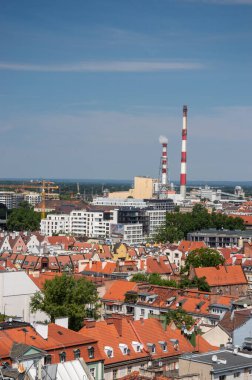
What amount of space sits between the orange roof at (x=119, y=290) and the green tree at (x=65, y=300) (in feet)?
32.3

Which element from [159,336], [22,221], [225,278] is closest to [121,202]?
Result: [22,221]

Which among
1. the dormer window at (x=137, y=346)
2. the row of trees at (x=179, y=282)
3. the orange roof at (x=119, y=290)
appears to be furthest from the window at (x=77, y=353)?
the row of trees at (x=179, y=282)

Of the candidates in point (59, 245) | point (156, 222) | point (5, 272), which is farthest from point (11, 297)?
point (156, 222)

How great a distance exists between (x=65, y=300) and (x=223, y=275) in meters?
26.8

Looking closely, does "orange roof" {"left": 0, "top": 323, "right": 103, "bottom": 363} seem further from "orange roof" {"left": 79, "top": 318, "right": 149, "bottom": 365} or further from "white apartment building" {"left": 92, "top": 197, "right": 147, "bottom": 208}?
"white apartment building" {"left": 92, "top": 197, "right": 147, "bottom": 208}

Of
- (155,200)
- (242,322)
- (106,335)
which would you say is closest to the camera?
(106,335)

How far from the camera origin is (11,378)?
26531mm

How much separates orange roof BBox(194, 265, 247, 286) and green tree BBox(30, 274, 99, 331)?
71.3ft

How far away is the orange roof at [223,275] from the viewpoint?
66.6 m

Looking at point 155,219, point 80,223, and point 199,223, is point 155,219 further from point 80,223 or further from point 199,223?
point 199,223

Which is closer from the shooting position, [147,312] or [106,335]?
[106,335]

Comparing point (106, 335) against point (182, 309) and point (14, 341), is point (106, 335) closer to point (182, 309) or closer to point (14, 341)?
point (14, 341)

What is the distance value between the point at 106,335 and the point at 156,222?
413 feet

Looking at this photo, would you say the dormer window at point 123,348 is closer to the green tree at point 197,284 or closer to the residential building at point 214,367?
the residential building at point 214,367
